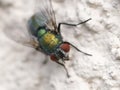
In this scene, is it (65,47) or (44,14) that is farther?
(44,14)

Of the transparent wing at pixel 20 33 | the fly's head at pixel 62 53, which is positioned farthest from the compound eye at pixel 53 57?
the transparent wing at pixel 20 33

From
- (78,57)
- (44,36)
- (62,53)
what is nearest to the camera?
(78,57)

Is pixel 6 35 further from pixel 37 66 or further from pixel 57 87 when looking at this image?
pixel 57 87

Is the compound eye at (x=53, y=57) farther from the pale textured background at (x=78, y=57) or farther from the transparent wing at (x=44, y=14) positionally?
the transparent wing at (x=44, y=14)

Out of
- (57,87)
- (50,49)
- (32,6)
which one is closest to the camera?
(57,87)

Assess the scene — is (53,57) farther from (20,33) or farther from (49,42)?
(20,33)

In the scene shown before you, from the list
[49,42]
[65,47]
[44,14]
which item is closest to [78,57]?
[65,47]

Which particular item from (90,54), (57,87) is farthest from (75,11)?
(57,87)
